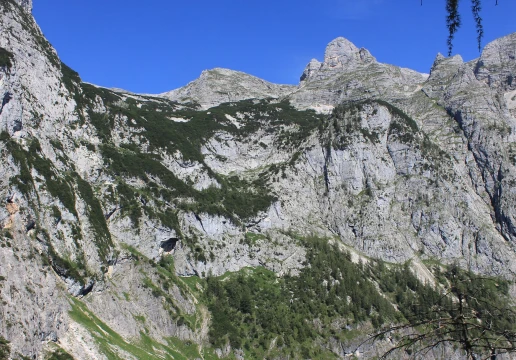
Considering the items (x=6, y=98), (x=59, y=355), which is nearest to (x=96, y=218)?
(x=6, y=98)

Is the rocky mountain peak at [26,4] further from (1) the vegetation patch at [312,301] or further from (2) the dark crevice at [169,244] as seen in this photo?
(1) the vegetation patch at [312,301]

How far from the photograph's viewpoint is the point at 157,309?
92938 millimetres

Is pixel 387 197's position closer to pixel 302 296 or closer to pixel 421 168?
pixel 421 168

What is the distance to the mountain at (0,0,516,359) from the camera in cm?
8025

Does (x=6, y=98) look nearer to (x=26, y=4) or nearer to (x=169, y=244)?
(x=169, y=244)

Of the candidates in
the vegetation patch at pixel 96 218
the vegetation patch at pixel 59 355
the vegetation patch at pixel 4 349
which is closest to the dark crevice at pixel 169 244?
the vegetation patch at pixel 96 218

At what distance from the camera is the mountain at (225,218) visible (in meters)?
80.2

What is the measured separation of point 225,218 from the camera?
132125 mm

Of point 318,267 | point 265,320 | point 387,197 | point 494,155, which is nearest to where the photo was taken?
point 265,320

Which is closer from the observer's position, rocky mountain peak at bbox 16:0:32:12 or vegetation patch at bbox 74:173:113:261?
vegetation patch at bbox 74:173:113:261

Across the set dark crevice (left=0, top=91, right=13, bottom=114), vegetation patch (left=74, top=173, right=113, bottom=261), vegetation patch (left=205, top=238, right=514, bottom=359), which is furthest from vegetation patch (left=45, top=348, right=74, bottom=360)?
dark crevice (left=0, top=91, right=13, bottom=114)

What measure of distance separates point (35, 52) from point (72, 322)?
255ft

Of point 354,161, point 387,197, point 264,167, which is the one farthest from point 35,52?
point 387,197

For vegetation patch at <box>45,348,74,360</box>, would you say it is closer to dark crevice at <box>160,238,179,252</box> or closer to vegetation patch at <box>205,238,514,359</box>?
vegetation patch at <box>205,238,514,359</box>
